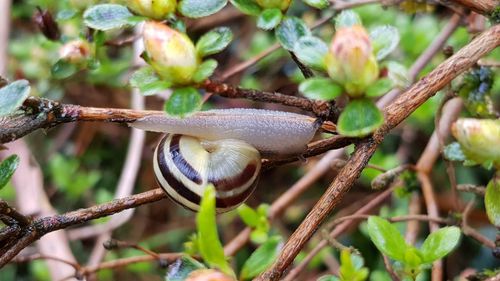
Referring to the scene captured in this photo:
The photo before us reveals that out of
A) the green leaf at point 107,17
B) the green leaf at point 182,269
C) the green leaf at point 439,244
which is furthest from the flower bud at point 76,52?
the green leaf at point 439,244

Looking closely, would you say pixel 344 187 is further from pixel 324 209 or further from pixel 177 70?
pixel 177 70

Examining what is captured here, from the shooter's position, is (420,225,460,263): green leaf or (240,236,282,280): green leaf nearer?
(420,225,460,263): green leaf

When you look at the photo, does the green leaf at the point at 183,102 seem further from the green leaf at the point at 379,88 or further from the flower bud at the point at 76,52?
the flower bud at the point at 76,52

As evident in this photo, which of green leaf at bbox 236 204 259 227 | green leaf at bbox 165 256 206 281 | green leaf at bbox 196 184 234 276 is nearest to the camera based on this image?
green leaf at bbox 196 184 234 276

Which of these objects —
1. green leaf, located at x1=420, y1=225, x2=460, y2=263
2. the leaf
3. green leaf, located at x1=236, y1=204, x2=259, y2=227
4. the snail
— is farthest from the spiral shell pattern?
green leaf, located at x1=236, y1=204, x2=259, y2=227

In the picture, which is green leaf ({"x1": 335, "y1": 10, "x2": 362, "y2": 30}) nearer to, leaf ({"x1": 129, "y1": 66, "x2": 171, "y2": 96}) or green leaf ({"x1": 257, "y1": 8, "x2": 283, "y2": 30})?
green leaf ({"x1": 257, "y1": 8, "x2": 283, "y2": 30})

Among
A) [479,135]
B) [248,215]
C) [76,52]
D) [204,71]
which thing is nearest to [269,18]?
[204,71]

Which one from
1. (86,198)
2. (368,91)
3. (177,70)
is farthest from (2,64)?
(368,91)
